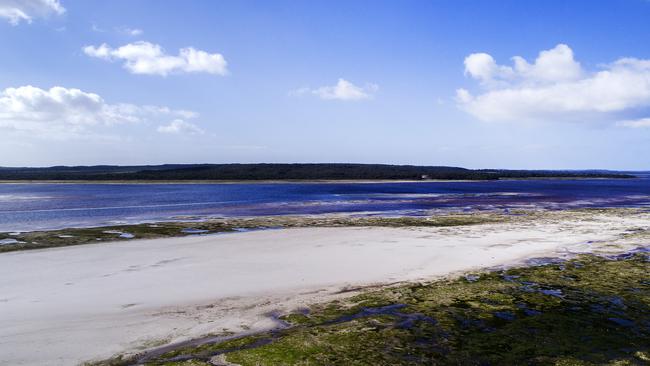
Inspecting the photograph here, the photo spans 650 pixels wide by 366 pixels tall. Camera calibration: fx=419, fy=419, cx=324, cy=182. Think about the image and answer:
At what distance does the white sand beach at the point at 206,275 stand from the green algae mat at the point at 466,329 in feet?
3.81

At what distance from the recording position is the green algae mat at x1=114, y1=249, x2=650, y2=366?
8.16 meters

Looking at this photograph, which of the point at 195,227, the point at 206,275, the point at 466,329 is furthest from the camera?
the point at 195,227

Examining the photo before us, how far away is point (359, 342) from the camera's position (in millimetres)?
8891

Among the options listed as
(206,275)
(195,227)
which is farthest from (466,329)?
(195,227)

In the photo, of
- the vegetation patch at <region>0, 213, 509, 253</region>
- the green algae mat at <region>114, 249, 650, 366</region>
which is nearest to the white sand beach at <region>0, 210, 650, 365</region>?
the green algae mat at <region>114, 249, 650, 366</region>

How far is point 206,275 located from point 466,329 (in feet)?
29.5

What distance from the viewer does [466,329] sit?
31.8 feet

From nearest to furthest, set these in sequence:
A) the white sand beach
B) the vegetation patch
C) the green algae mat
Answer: the green algae mat, the white sand beach, the vegetation patch

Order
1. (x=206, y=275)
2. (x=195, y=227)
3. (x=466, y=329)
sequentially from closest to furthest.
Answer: (x=466, y=329) < (x=206, y=275) < (x=195, y=227)

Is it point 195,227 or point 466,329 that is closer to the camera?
point 466,329

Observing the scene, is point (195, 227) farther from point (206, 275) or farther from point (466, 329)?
point (466, 329)

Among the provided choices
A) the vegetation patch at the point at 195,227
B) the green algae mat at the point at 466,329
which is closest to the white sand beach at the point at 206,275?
the green algae mat at the point at 466,329

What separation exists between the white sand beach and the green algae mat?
116 cm

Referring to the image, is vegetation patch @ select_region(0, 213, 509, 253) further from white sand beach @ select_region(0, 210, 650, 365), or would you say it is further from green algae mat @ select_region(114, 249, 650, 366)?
green algae mat @ select_region(114, 249, 650, 366)
